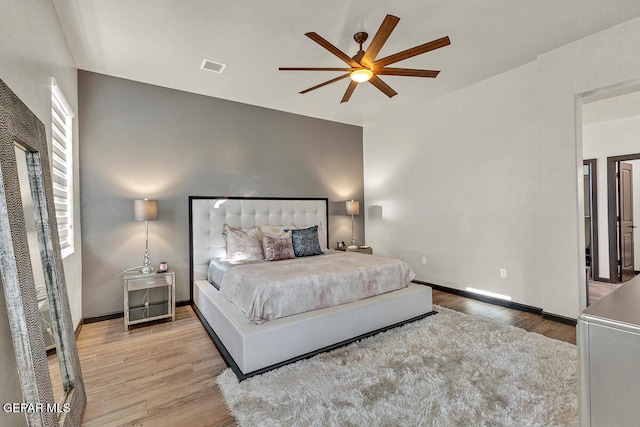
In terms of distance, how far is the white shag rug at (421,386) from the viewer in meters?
1.77

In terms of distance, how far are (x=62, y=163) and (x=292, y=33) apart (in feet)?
8.38

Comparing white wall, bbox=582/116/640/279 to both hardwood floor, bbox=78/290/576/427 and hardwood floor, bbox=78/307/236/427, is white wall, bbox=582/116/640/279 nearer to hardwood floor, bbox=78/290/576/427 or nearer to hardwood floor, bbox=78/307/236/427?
hardwood floor, bbox=78/290/576/427

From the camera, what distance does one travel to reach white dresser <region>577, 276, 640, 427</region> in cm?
71

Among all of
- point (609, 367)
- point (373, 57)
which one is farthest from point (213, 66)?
point (609, 367)

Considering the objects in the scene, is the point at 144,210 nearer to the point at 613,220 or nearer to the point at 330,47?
the point at 330,47

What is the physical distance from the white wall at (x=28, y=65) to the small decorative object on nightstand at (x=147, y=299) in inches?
20.2

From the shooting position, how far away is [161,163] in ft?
12.7

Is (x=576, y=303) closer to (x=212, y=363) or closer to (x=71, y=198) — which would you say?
(x=212, y=363)

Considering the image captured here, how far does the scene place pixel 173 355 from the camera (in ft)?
8.67

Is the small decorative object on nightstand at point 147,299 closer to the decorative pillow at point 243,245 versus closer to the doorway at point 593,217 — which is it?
the decorative pillow at point 243,245

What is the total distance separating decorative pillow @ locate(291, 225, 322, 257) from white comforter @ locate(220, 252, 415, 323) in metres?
0.64

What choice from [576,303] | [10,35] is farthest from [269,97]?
[576,303]

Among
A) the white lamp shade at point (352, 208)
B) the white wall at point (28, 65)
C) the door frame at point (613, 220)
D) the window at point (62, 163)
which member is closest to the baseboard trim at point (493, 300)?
the white lamp shade at point (352, 208)

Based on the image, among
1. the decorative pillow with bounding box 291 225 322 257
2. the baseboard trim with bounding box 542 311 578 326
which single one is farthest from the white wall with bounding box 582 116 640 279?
the decorative pillow with bounding box 291 225 322 257
